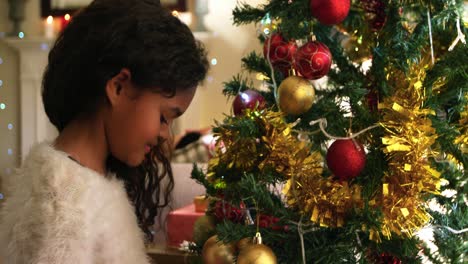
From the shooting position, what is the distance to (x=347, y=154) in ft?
2.82

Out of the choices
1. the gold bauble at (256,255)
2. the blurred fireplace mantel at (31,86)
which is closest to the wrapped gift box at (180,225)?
the gold bauble at (256,255)

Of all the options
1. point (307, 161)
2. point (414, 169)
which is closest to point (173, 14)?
point (307, 161)

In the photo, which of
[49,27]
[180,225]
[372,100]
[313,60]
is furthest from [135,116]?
[49,27]

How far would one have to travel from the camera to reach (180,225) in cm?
159

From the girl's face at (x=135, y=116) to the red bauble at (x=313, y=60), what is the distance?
0.20m

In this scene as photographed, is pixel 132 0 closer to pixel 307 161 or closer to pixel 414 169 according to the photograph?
pixel 307 161

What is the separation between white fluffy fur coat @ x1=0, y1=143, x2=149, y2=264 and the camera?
86cm

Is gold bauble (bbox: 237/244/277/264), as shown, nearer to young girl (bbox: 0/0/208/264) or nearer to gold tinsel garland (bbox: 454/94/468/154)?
young girl (bbox: 0/0/208/264)

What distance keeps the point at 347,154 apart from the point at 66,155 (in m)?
0.44

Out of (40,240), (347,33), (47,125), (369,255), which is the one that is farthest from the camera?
(47,125)

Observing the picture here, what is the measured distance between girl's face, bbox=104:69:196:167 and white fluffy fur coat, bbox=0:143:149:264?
0.07 metres

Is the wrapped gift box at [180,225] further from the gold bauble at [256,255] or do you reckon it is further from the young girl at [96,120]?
the gold bauble at [256,255]

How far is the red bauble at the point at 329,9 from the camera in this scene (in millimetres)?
904

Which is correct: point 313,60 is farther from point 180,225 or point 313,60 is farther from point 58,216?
point 180,225
